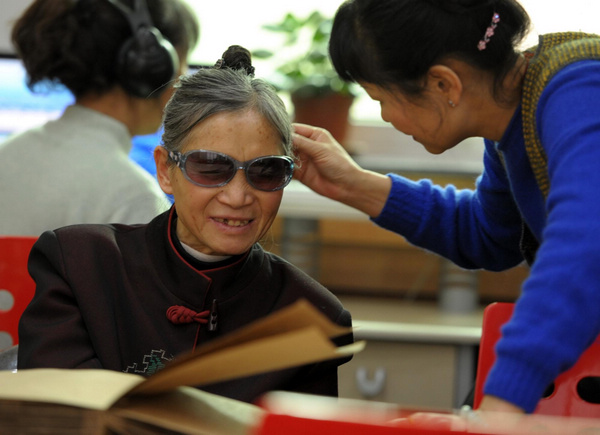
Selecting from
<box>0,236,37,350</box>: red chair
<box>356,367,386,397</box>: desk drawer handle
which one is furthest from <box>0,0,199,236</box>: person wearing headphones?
<box>356,367,386,397</box>: desk drawer handle

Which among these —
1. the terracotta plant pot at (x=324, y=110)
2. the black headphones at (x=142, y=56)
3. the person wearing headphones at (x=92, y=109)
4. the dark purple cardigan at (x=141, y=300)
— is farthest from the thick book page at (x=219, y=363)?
the terracotta plant pot at (x=324, y=110)

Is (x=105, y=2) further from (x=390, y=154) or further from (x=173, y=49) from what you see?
(x=390, y=154)

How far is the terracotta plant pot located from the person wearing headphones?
0.90m

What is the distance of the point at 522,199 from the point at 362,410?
2.61 ft

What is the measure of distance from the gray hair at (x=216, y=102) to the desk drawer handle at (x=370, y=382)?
1.21 m

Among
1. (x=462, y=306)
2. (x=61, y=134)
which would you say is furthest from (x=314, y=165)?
(x=462, y=306)

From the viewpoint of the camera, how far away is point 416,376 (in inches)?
90.4

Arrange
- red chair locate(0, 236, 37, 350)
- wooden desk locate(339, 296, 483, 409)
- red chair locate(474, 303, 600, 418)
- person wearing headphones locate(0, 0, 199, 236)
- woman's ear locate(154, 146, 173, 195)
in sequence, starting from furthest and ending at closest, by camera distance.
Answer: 1. wooden desk locate(339, 296, 483, 409)
2. person wearing headphones locate(0, 0, 199, 236)
3. red chair locate(0, 236, 37, 350)
4. woman's ear locate(154, 146, 173, 195)
5. red chair locate(474, 303, 600, 418)

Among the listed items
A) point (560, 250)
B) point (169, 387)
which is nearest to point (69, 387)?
point (169, 387)

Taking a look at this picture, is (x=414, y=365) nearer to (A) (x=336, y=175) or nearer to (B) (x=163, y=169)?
(A) (x=336, y=175)

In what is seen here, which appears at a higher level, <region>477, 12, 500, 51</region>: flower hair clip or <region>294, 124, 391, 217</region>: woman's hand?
<region>477, 12, 500, 51</region>: flower hair clip

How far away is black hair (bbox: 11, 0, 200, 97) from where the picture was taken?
68.0 inches

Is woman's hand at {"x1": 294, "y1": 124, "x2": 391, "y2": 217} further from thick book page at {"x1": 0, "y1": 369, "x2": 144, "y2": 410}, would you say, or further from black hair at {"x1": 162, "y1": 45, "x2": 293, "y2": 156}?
thick book page at {"x1": 0, "y1": 369, "x2": 144, "y2": 410}

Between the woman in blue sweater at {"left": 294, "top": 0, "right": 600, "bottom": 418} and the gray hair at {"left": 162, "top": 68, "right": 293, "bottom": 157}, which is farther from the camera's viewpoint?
the gray hair at {"left": 162, "top": 68, "right": 293, "bottom": 157}
